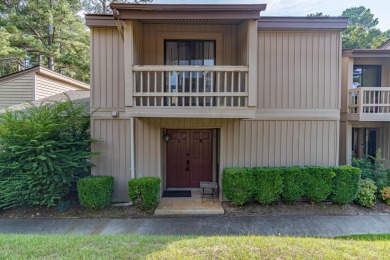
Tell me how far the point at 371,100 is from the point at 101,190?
33.3 feet

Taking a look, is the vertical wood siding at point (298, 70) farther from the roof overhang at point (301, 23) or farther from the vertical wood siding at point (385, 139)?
the vertical wood siding at point (385, 139)

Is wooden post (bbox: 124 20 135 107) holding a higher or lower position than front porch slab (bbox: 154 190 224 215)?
higher

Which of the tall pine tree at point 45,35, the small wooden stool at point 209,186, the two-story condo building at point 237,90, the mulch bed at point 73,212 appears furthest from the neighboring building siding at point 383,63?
the tall pine tree at point 45,35

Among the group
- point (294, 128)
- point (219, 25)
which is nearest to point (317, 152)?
point (294, 128)

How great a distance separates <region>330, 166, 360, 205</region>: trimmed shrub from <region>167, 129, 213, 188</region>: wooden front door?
3.94 metres

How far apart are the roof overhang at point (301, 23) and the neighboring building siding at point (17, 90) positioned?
9.43m

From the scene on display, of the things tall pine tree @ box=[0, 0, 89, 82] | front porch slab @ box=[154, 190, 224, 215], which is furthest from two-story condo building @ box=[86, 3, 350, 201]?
tall pine tree @ box=[0, 0, 89, 82]

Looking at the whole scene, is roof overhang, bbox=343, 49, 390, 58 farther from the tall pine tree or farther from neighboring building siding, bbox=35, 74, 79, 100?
the tall pine tree

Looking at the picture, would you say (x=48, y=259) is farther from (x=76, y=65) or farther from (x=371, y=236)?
(x=76, y=65)

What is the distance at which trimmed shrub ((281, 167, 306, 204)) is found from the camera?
6.14 meters

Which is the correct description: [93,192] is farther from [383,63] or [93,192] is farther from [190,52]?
[383,63]

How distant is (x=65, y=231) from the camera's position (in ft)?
16.3

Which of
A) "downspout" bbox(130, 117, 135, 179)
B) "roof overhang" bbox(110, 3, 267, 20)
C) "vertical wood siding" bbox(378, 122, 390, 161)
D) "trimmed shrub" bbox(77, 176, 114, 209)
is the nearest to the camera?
Answer: "roof overhang" bbox(110, 3, 267, 20)

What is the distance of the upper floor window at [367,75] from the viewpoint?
898 centimetres
